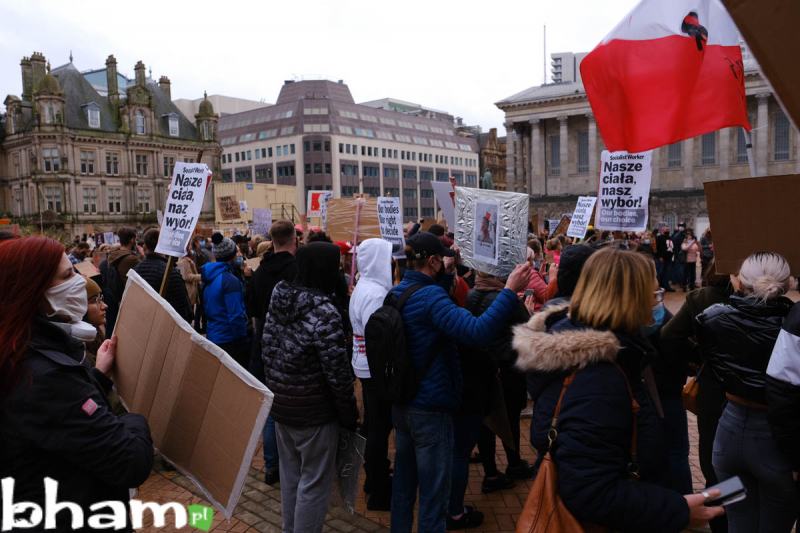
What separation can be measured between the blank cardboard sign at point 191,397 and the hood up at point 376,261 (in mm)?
1917

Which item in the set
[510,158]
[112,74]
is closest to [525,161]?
[510,158]

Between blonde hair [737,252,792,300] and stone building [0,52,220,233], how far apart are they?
55022mm

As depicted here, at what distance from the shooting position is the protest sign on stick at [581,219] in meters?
11.0

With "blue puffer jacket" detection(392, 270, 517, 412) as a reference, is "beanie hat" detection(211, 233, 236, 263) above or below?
above

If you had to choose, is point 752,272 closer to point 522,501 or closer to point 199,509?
point 522,501

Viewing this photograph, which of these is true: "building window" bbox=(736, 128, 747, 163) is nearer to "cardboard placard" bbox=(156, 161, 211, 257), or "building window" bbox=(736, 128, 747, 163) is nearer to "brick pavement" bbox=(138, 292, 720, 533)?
"brick pavement" bbox=(138, 292, 720, 533)

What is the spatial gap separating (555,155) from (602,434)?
58551 millimetres

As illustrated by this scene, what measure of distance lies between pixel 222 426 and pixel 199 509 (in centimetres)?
80

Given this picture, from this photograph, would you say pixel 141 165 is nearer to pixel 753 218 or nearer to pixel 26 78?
pixel 26 78

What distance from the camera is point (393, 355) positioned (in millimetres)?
3779

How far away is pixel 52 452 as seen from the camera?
2107 mm

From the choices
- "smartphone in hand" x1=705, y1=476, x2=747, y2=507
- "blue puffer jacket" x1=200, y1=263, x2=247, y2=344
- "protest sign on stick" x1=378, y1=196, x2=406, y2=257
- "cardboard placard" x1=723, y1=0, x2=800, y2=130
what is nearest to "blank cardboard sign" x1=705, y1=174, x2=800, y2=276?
"cardboard placard" x1=723, y1=0, x2=800, y2=130

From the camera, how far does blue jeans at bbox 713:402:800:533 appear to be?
314 centimetres

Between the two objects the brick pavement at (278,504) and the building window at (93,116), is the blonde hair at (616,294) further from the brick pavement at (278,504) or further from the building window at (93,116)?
the building window at (93,116)
